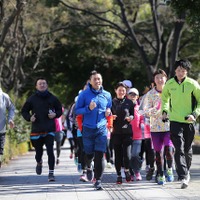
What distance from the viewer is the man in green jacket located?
10.9 meters

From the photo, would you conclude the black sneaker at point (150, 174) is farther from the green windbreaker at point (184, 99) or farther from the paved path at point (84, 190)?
the green windbreaker at point (184, 99)

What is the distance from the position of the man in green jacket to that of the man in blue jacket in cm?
104

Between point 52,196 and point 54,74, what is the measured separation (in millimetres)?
36004

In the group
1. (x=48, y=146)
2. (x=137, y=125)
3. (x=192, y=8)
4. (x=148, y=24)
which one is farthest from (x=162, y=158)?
(x=148, y=24)

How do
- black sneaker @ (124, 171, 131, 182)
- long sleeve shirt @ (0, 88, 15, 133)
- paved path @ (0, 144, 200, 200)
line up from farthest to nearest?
black sneaker @ (124, 171, 131, 182)
long sleeve shirt @ (0, 88, 15, 133)
paved path @ (0, 144, 200, 200)

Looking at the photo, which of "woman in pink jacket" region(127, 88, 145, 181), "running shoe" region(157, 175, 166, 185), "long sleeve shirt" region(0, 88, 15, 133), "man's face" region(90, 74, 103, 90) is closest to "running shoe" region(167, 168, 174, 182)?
"running shoe" region(157, 175, 166, 185)

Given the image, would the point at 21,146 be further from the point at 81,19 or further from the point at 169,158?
the point at 169,158

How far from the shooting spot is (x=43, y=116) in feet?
42.1

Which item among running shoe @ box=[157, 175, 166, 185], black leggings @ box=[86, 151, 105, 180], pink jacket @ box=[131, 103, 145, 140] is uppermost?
pink jacket @ box=[131, 103, 145, 140]

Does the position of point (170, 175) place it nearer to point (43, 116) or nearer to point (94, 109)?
point (94, 109)

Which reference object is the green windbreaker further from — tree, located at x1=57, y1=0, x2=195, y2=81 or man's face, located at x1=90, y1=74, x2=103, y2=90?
tree, located at x1=57, y1=0, x2=195, y2=81

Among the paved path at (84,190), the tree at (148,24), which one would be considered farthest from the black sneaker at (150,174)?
the tree at (148,24)

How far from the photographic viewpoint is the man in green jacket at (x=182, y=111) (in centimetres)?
1089

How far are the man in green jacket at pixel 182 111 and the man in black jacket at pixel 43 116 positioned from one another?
2.60m
